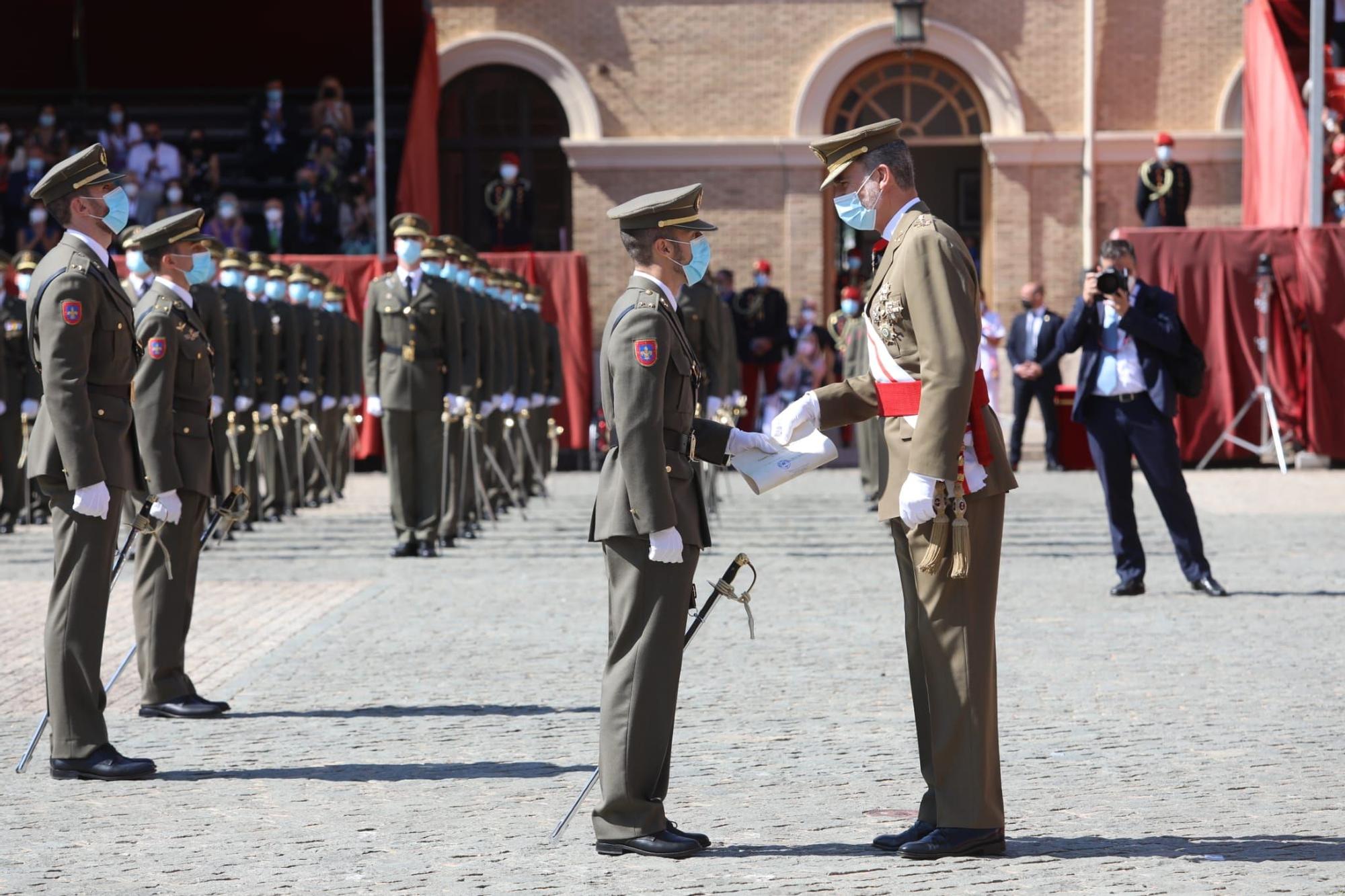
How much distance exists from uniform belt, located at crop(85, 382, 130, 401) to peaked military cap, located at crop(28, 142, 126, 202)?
636 millimetres

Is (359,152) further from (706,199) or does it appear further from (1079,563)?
(1079,563)

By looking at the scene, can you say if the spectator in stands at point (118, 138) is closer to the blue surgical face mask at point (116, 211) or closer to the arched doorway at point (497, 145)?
the arched doorway at point (497, 145)

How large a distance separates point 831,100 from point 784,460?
73.5ft

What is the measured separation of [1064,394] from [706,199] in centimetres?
738

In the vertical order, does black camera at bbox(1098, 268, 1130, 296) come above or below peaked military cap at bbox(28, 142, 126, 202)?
below

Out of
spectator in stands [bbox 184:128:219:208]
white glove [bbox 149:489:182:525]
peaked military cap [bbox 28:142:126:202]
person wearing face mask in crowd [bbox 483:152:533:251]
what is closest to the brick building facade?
person wearing face mask in crowd [bbox 483:152:533:251]

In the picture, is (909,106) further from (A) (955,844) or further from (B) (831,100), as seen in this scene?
(A) (955,844)

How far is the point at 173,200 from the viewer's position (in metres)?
25.0

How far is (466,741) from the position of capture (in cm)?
706

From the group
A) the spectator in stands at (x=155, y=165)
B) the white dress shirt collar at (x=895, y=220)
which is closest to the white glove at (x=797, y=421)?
the white dress shirt collar at (x=895, y=220)

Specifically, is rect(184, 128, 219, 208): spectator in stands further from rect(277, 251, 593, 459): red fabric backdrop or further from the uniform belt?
the uniform belt

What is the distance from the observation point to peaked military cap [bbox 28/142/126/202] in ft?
22.1

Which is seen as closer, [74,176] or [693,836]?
[693,836]

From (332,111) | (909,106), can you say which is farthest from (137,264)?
(909,106)
